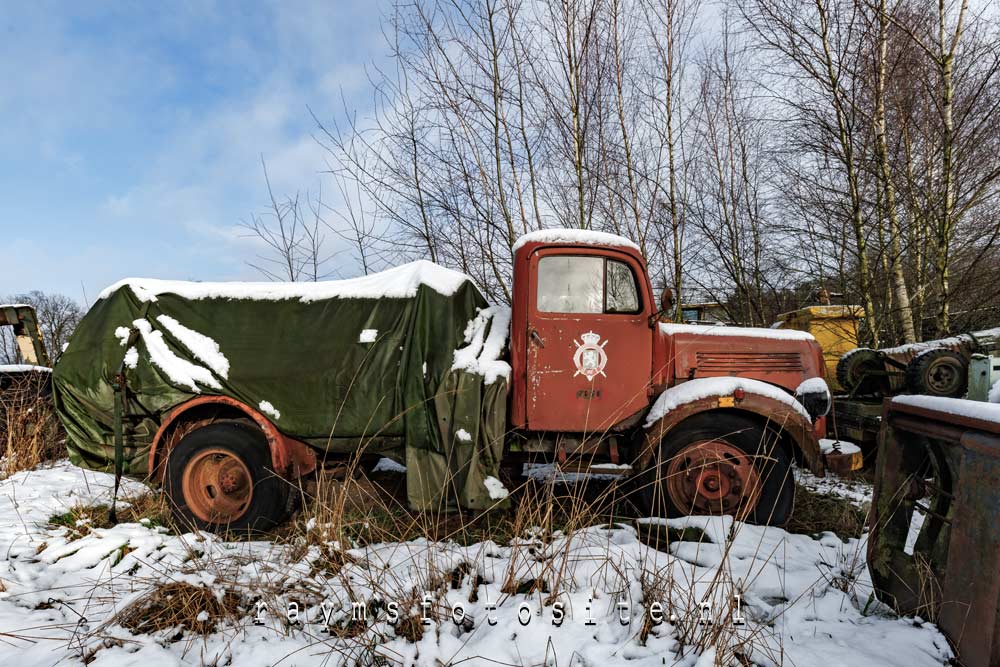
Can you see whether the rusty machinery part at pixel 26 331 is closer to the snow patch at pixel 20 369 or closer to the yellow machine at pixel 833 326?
the snow patch at pixel 20 369

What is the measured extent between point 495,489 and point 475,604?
1.11 meters

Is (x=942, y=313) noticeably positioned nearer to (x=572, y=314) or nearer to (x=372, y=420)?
(x=572, y=314)

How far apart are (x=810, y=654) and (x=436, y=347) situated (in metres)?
2.94

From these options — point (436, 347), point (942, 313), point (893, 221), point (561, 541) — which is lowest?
point (561, 541)

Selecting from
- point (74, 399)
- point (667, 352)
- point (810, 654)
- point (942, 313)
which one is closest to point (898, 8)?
point (942, 313)

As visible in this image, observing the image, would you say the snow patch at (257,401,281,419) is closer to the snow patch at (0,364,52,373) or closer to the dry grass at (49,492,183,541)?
the dry grass at (49,492,183,541)

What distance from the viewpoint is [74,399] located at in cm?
380

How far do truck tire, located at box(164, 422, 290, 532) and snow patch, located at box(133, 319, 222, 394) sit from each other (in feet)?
1.21

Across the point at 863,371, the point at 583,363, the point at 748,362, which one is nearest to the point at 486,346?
the point at 583,363

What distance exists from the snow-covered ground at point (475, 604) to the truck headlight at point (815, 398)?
96cm

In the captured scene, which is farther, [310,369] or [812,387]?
[310,369]

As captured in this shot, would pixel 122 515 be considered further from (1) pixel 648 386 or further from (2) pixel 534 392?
(1) pixel 648 386

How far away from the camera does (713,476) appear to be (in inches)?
141

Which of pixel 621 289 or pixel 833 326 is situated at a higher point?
pixel 833 326
